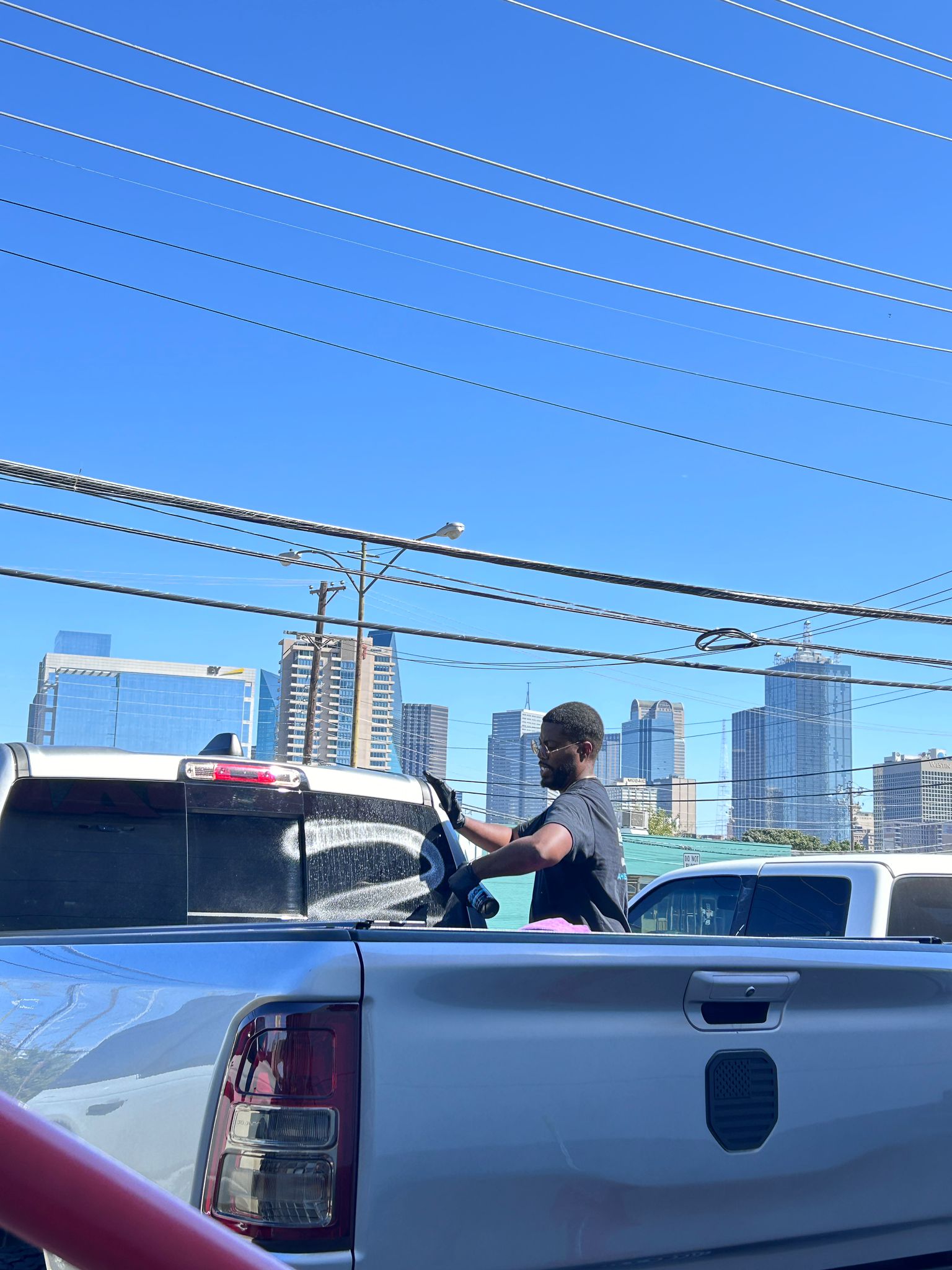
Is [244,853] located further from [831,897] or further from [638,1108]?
[831,897]

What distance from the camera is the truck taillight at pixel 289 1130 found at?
175 cm

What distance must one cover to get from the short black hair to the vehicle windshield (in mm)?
778

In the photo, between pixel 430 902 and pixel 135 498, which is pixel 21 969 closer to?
pixel 430 902

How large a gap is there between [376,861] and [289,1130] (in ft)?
7.55

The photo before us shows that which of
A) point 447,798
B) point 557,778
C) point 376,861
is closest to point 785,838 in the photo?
point 557,778

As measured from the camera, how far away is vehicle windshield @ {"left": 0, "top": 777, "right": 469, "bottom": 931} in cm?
344

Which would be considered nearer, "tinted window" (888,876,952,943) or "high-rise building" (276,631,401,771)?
"tinted window" (888,876,952,943)

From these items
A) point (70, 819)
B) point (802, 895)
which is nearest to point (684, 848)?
point (802, 895)

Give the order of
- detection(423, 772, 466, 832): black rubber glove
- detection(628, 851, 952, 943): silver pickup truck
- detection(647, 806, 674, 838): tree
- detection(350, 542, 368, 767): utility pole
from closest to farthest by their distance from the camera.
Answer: detection(423, 772, 466, 832): black rubber glove
detection(628, 851, 952, 943): silver pickup truck
detection(350, 542, 368, 767): utility pole
detection(647, 806, 674, 838): tree

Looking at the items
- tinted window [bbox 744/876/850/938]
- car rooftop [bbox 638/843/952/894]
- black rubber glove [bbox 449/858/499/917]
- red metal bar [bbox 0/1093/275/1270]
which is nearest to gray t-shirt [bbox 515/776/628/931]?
black rubber glove [bbox 449/858/499/917]

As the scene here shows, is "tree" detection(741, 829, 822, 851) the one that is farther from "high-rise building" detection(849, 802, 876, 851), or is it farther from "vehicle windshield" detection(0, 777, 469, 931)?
"vehicle windshield" detection(0, 777, 469, 931)

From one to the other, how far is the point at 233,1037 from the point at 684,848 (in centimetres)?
5641

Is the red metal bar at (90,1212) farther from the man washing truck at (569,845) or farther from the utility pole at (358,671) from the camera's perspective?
the utility pole at (358,671)

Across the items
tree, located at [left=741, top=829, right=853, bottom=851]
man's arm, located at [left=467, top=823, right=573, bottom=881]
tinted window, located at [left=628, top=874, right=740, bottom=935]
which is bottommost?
tree, located at [left=741, top=829, right=853, bottom=851]
